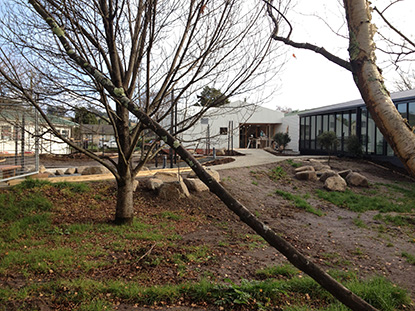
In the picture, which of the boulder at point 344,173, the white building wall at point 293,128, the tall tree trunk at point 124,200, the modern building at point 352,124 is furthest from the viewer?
the white building wall at point 293,128

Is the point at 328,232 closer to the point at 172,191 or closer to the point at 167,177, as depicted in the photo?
the point at 172,191

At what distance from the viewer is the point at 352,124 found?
19016 mm

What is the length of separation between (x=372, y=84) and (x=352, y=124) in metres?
18.4

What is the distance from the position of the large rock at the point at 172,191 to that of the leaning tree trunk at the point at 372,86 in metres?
6.19

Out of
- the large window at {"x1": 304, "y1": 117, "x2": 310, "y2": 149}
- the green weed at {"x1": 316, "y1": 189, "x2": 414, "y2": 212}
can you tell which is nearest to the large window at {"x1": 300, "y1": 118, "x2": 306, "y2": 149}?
the large window at {"x1": 304, "y1": 117, "x2": 310, "y2": 149}

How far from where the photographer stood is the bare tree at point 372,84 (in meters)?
2.00

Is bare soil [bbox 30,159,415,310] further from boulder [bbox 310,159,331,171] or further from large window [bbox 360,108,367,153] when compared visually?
large window [bbox 360,108,367,153]

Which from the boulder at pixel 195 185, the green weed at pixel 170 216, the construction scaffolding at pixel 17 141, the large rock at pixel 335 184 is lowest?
the green weed at pixel 170 216

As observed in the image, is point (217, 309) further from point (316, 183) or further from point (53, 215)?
point (316, 183)

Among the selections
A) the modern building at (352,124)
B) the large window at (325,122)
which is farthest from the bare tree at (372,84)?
the large window at (325,122)

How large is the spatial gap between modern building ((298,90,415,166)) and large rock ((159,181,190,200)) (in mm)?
11012

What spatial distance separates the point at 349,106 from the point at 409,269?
51.1 ft

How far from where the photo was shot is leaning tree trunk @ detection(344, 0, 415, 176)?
6.55 feet

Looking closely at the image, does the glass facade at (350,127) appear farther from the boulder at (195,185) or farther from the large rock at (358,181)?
the boulder at (195,185)
